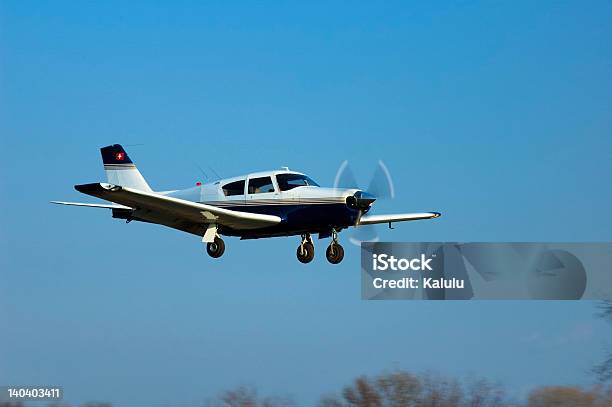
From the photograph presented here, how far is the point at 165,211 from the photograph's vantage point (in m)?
32.2

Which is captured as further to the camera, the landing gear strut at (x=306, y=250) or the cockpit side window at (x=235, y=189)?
the cockpit side window at (x=235, y=189)

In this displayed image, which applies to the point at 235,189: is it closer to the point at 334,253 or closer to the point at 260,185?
the point at 260,185

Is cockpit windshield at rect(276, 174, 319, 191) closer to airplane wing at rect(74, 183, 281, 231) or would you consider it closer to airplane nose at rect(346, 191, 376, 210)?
airplane wing at rect(74, 183, 281, 231)

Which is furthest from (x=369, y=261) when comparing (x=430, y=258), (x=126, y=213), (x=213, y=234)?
(x=126, y=213)

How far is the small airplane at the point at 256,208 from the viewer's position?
30812 mm

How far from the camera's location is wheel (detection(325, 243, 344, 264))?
31.7 metres

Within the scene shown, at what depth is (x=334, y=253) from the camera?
3173 cm

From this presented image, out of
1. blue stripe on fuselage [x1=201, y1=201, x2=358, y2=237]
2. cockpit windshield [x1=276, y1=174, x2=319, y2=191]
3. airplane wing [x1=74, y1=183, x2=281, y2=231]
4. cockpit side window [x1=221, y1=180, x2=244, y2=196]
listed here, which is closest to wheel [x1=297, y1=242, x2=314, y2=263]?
blue stripe on fuselage [x1=201, y1=201, x2=358, y2=237]

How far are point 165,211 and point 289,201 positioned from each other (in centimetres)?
347

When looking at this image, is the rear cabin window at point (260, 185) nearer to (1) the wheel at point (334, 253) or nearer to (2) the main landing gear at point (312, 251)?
(2) the main landing gear at point (312, 251)

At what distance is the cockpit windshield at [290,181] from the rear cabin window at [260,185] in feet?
0.90

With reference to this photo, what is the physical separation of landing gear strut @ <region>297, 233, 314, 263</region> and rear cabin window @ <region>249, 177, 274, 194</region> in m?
1.63

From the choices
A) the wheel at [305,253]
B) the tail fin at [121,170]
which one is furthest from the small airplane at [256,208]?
the tail fin at [121,170]

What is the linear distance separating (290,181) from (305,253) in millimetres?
1996
